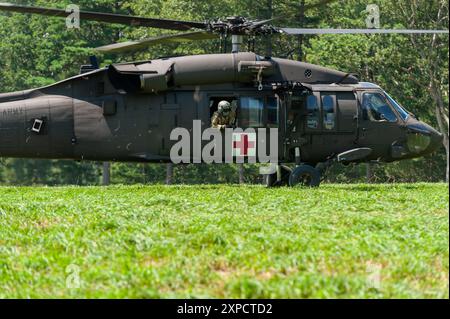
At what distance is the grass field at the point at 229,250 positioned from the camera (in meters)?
9.78

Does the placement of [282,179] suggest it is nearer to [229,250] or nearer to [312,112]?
[312,112]

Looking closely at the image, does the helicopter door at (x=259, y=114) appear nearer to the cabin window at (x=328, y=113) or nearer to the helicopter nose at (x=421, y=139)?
the cabin window at (x=328, y=113)

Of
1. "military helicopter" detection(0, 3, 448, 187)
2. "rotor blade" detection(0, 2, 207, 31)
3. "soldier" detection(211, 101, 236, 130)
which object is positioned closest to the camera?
"rotor blade" detection(0, 2, 207, 31)

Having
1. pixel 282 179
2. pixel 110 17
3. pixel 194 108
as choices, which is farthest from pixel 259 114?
pixel 110 17

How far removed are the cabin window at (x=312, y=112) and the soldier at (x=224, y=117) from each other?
1710 millimetres

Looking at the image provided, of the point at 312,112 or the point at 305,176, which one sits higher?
the point at 312,112

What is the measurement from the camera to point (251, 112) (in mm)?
20859

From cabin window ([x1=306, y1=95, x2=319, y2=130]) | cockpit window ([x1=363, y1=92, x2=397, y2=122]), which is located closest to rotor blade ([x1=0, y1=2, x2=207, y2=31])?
cabin window ([x1=306, y1=95, x2=319, y2=130])

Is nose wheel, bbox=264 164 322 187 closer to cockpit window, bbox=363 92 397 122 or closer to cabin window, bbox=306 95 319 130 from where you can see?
cabin window, bbox=306 95 319 130

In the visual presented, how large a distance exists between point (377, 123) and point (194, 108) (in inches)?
166

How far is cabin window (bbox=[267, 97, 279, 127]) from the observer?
2091 cm

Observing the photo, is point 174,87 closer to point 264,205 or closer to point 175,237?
point 264,205

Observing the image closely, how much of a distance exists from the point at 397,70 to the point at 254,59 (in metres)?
26.2

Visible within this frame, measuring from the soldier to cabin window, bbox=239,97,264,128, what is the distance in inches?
8.3
